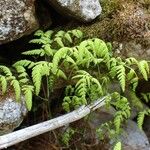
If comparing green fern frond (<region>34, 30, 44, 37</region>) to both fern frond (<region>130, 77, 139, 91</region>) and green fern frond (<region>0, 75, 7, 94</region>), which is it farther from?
fern frond (<region>130, 77, 139, 91</region>)

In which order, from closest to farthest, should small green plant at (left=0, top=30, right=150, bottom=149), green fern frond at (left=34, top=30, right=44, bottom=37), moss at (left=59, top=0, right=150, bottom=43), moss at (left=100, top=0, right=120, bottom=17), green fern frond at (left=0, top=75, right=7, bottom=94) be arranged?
green fern frond at (left=0, top=75, right=7, bottom=94), small green plant at (left=0, top=30, right=150, bottom=149), green fern frond at (left=34, top=30, right=44, bottom=37), moss at (left=59, top=0, right=150, bottom=43), moss at (left=100, top=0, right=120, bottom=17)

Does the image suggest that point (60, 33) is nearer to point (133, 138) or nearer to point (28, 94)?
point (28, 94)


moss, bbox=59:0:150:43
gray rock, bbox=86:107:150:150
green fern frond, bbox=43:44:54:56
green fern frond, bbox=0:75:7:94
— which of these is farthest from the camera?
gray rock, bbox=86:107:150:150

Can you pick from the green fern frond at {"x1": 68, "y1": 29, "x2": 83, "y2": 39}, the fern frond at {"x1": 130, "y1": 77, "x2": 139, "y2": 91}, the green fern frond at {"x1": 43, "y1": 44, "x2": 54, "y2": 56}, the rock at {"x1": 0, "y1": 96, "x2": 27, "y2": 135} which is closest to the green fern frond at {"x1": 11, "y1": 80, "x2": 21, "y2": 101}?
the rock at {"x1": 0, "y1": 96, "x2": 27, "y2": 135}

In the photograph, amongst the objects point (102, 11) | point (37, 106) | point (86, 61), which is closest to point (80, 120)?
point (37, 106)

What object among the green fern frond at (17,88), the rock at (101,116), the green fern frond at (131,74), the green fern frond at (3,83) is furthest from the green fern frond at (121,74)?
the green fern frond at (3,83)

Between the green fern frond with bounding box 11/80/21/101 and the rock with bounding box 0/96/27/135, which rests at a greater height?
the green fern frond with bounding box 11/80/21/101
